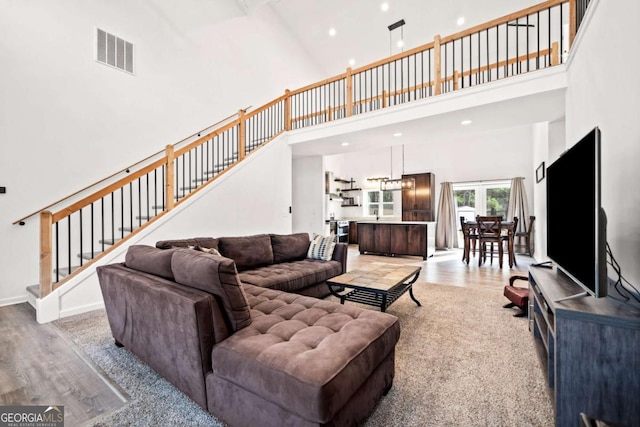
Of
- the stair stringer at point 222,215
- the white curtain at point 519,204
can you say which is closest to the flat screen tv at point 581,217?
the stair stringer at point 222,215

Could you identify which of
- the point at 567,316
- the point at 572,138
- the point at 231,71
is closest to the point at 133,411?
the point at 567,316

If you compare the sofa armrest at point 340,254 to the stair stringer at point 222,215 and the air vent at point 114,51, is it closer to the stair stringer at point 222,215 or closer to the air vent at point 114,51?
the stair stringer at point 222,215

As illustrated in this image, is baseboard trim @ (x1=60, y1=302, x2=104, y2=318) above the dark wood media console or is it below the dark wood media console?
below

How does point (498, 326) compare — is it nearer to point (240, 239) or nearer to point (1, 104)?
point (240, 239)

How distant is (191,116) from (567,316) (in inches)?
237

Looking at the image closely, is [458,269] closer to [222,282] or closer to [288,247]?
[288,247]

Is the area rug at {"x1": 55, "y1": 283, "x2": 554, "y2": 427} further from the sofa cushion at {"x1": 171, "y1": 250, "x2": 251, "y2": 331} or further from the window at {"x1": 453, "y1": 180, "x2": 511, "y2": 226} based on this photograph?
the window at {"x1": 453, "y1": 180, "x2": 511, "y2": 226}

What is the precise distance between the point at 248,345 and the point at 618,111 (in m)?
2.72

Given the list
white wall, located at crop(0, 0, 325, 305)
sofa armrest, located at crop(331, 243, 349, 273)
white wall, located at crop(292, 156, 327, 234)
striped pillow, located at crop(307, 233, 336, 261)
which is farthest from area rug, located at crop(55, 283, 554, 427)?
white wall, located at crop(292, 156, 327, 234)

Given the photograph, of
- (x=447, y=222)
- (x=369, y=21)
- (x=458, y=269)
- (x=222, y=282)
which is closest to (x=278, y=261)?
(x=222, y=282)

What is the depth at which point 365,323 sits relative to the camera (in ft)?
5.32

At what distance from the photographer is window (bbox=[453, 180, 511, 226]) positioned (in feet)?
25.6

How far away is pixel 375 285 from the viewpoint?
2725 mm

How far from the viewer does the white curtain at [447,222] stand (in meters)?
8.26
